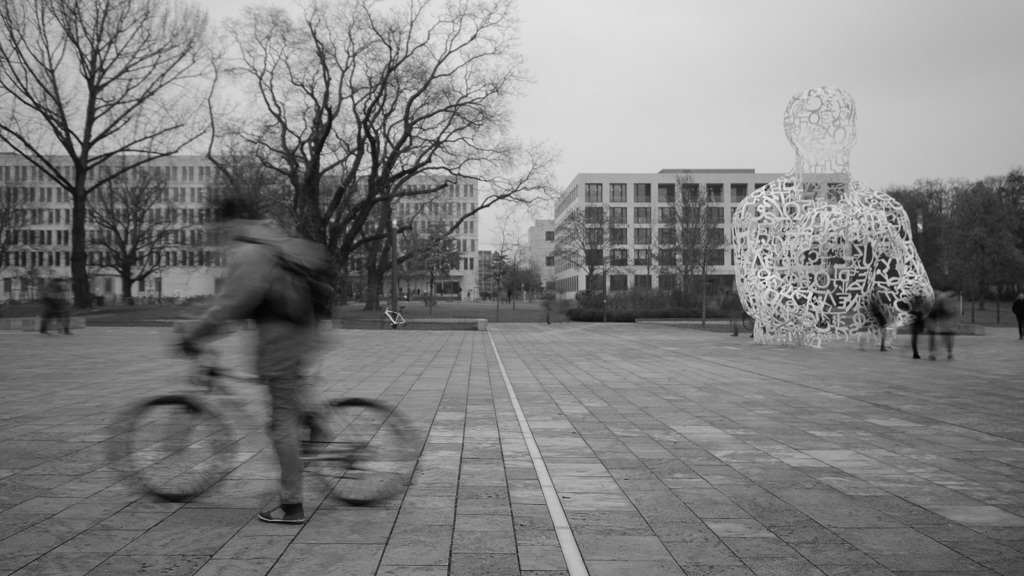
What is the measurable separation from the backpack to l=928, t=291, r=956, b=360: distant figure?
17437mm

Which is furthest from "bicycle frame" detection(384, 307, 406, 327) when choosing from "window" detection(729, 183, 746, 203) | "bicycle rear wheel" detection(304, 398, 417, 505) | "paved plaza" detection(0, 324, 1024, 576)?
"window" detection(729, 183, 746, 203)

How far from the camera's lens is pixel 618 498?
225 inches

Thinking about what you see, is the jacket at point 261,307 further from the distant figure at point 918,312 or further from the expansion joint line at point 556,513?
the distant figure at point 918,312

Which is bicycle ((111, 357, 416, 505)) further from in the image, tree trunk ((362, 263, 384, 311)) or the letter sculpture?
tree trunk ((362, 263, 384, 311))

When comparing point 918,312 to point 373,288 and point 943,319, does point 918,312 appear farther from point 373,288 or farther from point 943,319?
point 373,288

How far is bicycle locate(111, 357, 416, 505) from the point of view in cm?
529

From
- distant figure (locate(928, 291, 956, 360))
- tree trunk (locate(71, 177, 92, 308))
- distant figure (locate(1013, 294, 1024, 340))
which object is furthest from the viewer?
tree trunk (locate(71, 177, 92, 308))

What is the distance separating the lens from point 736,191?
3376 inches

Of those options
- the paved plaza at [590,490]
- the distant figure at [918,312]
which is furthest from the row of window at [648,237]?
the paved plaza at [590,490]

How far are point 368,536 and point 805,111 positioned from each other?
67.6 ft

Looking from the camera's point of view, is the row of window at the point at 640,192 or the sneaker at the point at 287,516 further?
the row of window at the point at 640,192

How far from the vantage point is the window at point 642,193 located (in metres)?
87.2

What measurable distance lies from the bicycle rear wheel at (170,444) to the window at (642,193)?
83.5 m

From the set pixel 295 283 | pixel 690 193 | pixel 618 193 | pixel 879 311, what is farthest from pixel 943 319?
pixel 618 193
